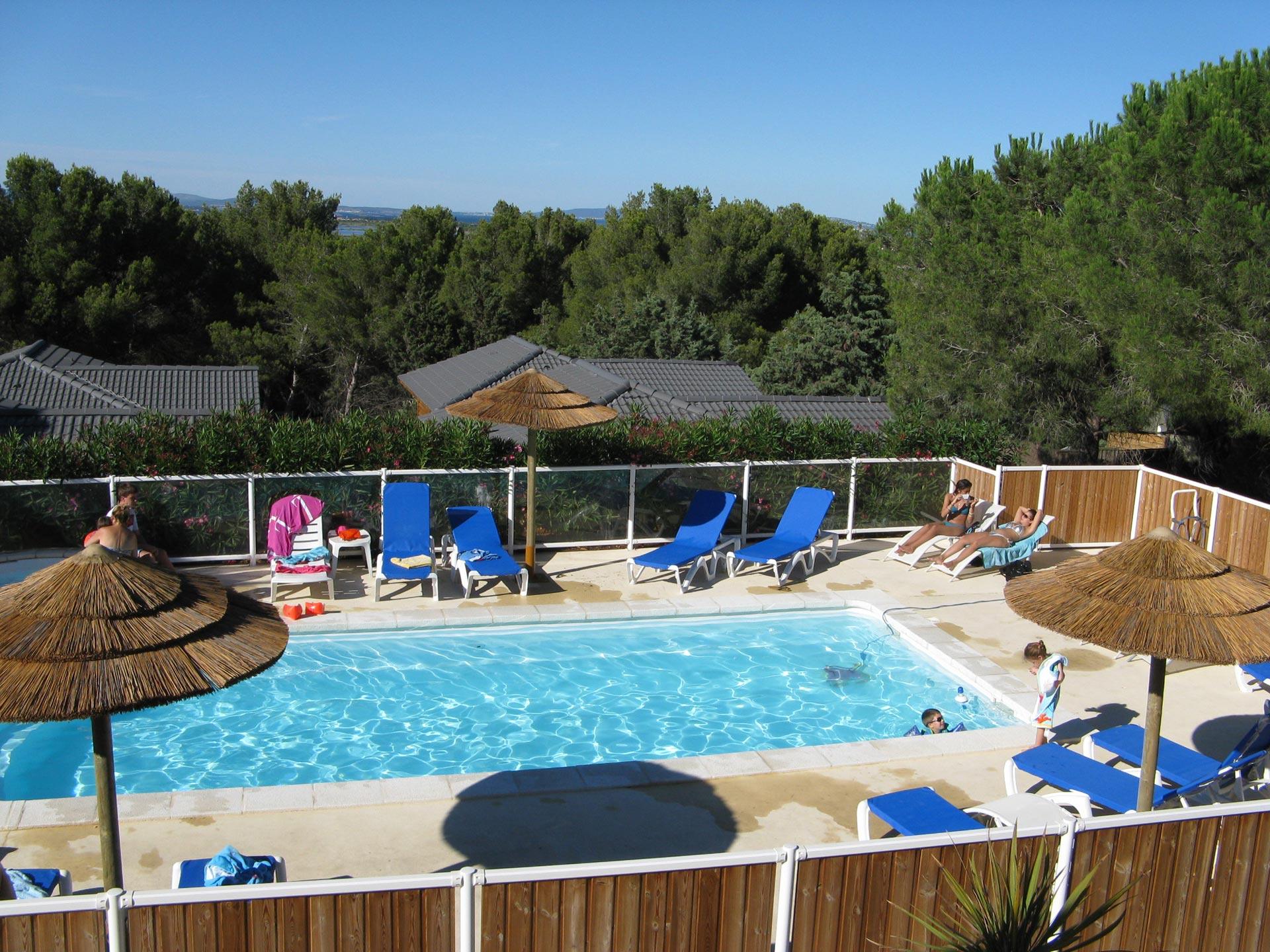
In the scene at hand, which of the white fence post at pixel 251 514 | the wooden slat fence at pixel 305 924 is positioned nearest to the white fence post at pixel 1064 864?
the wooden slat fence at pixel 305 924

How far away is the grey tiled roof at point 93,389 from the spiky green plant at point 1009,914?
17452 mm

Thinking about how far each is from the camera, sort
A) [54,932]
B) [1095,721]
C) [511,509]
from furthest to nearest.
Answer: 1. [511,509]
2. [1095,721]
3. [54,932]

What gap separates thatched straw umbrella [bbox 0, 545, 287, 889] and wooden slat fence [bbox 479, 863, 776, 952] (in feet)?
4.64

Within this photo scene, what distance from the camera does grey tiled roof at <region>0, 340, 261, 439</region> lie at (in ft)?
63.7

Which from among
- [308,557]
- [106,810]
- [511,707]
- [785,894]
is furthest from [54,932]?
[308,557]

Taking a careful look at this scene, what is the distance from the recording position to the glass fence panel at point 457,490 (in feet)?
39.3

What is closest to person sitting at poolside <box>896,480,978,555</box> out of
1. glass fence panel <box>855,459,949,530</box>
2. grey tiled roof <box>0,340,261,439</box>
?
glass fence panel <box>855,459,949,530</box>

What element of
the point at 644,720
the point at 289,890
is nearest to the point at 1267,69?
the point at 644,720

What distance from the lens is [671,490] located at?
12844 millimetres

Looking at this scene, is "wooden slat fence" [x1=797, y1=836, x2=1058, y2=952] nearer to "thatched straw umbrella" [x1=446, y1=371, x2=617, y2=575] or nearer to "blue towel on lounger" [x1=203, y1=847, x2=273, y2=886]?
"blue towel on lounger" [x1=203, y1=847, x2=273, y2=886]

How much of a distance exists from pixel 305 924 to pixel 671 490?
9.13 meters

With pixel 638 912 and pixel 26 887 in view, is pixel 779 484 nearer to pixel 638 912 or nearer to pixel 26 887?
pixel 638 912

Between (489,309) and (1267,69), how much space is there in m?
26.2

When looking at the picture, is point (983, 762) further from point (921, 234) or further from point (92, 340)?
point (92, 340)
